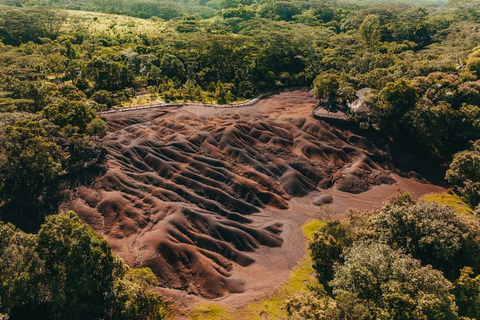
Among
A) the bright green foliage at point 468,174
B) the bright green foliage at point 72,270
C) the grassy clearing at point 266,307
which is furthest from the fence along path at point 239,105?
the bright green foliage at point 72,270

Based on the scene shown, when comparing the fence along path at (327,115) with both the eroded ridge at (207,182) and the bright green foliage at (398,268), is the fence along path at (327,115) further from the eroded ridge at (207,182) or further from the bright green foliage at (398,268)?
the bright green foliage at (398,268)

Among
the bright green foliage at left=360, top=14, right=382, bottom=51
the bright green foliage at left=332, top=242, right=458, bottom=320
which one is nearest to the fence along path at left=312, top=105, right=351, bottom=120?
the bright green foliage at left=332, top=242, right=458, bottom=320

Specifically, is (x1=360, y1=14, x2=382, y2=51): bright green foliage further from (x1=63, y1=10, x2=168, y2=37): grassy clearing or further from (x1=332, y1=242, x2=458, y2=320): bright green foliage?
(x1=332, y1=242, x2=458, y2=320): bright green foliage

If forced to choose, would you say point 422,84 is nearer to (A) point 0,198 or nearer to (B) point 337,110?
(B) point 337,110

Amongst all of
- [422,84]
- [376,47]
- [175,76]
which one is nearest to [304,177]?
[422,84]

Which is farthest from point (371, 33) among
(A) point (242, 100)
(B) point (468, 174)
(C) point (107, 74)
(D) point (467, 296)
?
(D) point (467, 296)
